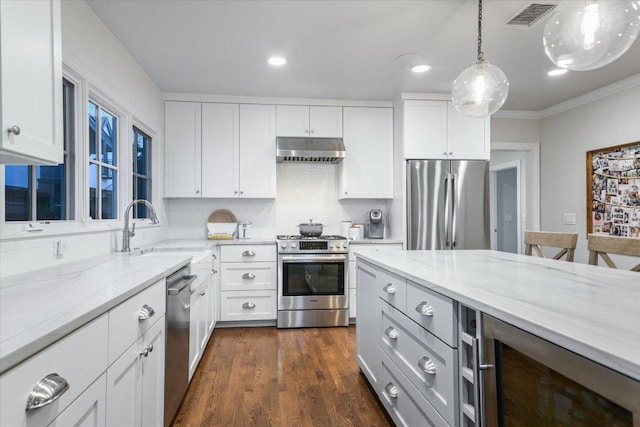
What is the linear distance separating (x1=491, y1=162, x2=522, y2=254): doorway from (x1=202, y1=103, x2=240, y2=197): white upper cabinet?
4506 mm

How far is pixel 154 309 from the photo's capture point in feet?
5.25

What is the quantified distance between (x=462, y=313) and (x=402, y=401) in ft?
2.47

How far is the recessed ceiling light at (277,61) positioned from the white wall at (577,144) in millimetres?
3477

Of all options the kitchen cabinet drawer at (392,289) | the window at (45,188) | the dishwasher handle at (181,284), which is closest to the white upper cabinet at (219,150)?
the window at (45,188)

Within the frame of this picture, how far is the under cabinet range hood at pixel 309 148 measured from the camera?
3941mm

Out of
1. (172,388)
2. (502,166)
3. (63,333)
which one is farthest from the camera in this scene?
(502,166)

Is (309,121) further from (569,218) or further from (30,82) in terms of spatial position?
(569,218)

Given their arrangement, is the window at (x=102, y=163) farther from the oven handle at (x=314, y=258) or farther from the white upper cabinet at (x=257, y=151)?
the oven handle at (x=314, y=258)

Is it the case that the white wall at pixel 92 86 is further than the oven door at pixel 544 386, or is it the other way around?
the white wall at pixel 92 86

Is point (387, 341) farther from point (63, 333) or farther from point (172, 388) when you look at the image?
point (63, 333)

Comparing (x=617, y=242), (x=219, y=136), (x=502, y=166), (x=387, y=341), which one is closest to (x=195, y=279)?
(x=387, y=341)

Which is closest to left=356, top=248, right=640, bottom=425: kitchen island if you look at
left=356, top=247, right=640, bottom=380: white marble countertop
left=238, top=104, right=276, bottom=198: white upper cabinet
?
left=356, top=247, right=640, bottom=380: white marble countertop

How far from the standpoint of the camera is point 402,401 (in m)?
1.77

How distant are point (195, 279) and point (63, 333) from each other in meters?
1.55
